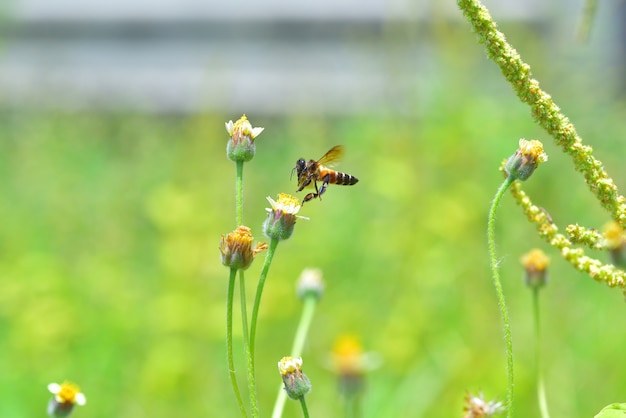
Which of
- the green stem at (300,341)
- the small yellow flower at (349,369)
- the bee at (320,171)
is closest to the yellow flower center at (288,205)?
the green stem at (300,341)

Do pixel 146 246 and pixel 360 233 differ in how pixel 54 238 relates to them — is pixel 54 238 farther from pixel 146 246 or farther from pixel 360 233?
pixel 360 233

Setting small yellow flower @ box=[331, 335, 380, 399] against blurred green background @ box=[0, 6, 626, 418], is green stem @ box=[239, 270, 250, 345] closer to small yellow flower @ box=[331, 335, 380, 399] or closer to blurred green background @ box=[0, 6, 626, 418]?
small yellow flower @ box=[331, 335, 380, 399]

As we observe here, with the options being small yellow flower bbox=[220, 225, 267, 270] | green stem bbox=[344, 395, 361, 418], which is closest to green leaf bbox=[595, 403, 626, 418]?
small yellow flower bbox=[220, 225, 267, 270]

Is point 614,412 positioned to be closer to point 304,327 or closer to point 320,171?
point 304,327

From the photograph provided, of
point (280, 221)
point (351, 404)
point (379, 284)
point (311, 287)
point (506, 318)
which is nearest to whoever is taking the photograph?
point (506, 318)

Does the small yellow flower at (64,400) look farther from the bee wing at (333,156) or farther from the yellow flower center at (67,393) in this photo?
the bee wing at (333,156)

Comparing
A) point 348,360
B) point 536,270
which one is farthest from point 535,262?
point 348,360
